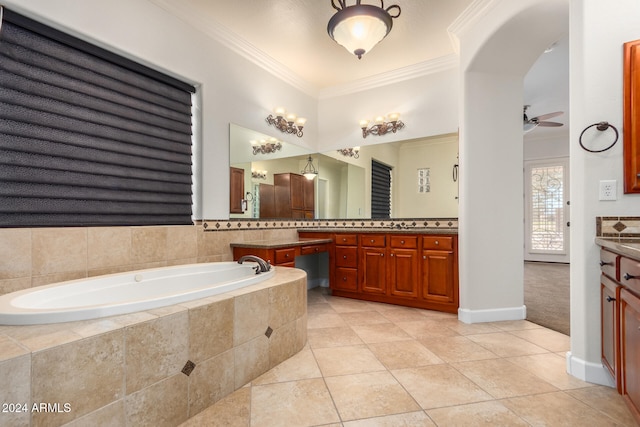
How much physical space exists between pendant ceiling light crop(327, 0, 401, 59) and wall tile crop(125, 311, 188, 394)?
81.8 inches

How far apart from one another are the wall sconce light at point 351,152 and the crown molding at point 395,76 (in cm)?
80

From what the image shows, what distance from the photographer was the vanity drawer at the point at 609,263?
5.17ft

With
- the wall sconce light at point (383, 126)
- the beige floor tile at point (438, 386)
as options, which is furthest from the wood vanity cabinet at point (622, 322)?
the wall sconce light at point (383, 126)

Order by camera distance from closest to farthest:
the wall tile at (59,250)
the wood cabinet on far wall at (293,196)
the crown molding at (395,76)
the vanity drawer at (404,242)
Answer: the wall tile at (59,250) < the vanity drawer at (404,242) < the crown molding at (395,76) < the wood cabinet on far wall at (293,196)

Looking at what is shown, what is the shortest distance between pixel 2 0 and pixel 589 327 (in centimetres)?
396

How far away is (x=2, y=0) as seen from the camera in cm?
187

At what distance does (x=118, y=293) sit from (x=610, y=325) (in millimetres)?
2959

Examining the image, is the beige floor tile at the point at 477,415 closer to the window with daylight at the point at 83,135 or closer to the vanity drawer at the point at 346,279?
the vanity drawer at the point at 346,279

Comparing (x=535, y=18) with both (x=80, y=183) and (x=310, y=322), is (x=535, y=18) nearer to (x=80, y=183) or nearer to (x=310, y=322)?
(x=310, y=322)

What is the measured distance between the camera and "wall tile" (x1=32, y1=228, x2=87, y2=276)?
1979 mm

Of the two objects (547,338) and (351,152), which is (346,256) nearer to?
(351,152)

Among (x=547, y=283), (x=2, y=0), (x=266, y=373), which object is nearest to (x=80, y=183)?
(x=2, y=0)

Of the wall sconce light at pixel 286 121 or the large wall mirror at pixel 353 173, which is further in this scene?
the wall sconce light at pixel 286 121

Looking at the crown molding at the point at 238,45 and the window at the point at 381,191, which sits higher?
the crown molding at the point at 238,45
